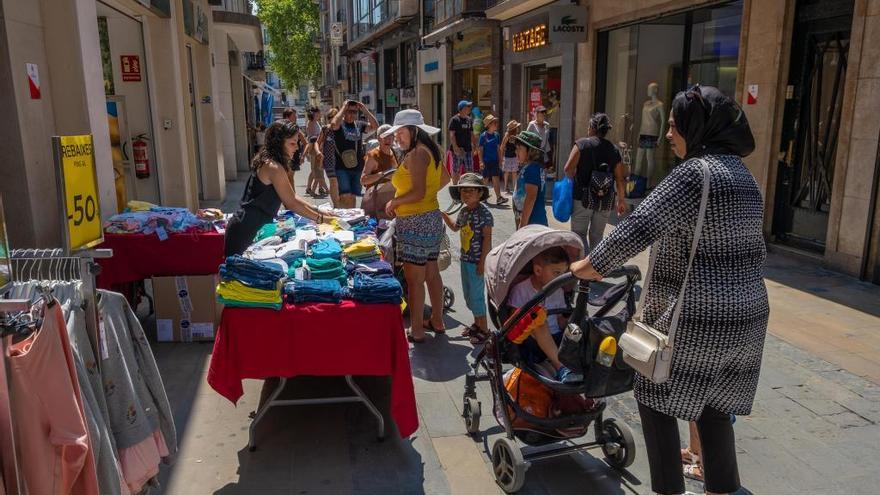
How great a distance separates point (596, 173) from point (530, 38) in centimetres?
1002

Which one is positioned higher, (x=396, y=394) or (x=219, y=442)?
(x=396, y=394)

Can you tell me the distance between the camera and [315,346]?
3635 mm

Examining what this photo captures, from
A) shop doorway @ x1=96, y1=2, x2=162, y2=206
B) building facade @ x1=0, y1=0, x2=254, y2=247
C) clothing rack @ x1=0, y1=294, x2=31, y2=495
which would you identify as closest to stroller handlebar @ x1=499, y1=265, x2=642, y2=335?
clothing rack @ x1=0, y1=294, x2=31, y2=495

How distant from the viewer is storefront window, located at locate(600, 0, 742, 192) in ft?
32.5

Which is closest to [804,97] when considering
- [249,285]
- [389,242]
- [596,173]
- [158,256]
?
[596,173]

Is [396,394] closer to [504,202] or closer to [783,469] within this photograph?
[783,469]

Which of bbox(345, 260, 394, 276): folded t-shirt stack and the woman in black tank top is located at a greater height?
the woman in black tank top

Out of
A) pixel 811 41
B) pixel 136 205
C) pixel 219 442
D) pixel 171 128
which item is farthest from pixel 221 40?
pixel 219 442

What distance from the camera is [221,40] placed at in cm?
1666

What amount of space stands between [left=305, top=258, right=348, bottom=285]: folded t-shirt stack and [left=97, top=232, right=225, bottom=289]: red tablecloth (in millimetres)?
1814

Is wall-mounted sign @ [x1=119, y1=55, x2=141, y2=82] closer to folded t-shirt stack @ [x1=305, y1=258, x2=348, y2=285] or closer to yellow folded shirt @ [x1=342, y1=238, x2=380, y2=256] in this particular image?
yellow folded shirt @ [x1=342, y1=238, x2=380, y2=256]

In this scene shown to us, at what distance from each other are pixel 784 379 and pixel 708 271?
2901 mm

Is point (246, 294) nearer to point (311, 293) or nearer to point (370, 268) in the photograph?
point (311, 293)

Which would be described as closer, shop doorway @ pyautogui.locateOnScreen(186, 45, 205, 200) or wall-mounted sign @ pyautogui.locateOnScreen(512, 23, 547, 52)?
shop doorway @ pyautogui.locateOnScreen(186, 45, 205, 200)
